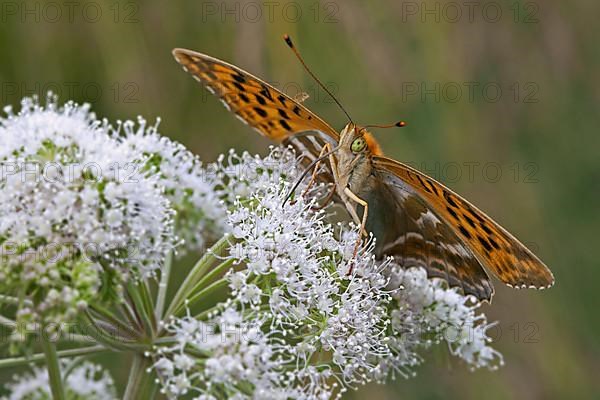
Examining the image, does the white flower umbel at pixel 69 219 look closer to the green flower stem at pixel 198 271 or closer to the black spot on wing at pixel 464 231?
the green flower stem at pixel 198 271

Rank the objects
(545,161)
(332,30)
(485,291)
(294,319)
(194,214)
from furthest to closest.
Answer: (545,161) < (332,30) < (194,214) < (485,291) < (294,319)

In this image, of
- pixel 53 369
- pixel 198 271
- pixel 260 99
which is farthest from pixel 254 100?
pixel 53 369

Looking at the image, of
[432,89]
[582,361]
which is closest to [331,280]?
[432,89]

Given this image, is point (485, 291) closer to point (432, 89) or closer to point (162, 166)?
point (162, 166)

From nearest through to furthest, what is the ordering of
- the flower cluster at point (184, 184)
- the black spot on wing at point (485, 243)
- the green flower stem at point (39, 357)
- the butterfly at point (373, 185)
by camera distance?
1. the green flower stem at point (39, 357)
2. the black spot on wing at point (485, 243)
3. the butterfly at point (373, 185)
4. the flower cluster at point (184, 184)

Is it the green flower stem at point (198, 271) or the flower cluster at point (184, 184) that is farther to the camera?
the flower cluster at point (184, 184)

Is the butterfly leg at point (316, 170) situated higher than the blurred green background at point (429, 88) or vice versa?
the blurred green background at point (429, 88)

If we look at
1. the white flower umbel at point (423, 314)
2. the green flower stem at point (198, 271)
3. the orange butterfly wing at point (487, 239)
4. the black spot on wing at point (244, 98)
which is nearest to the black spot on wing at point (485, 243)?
the orange butterfly wing at point (487, 239)
